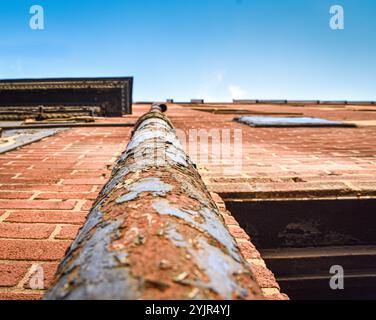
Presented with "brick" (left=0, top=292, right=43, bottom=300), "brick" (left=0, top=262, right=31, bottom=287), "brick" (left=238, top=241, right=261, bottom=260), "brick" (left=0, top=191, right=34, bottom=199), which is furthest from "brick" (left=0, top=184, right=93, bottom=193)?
"brick" (left=238, top=241, right=261, bottom=260)

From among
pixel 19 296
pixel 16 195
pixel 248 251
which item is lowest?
pixel 19 296

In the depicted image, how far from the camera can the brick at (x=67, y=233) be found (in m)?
1.17

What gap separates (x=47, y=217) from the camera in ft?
4.33

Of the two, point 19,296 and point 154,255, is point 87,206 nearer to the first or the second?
point 19,296

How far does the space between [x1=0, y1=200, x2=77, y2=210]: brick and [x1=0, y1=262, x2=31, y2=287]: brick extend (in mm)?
415

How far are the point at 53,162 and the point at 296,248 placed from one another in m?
1.67

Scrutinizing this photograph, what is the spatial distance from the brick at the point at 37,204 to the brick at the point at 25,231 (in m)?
0.16

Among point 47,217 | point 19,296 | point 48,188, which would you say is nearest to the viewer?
point 19,296

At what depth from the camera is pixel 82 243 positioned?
1.88ft

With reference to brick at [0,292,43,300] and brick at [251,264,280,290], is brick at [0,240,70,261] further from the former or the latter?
brick at [251,264,280,290]

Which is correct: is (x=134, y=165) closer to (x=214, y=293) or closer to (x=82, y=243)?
(x=82, y=243)

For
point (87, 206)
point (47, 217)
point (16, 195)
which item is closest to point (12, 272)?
point (47, 217)

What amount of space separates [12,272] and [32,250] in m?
0.12

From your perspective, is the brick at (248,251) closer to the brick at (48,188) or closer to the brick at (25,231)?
the brick at (25,231)
